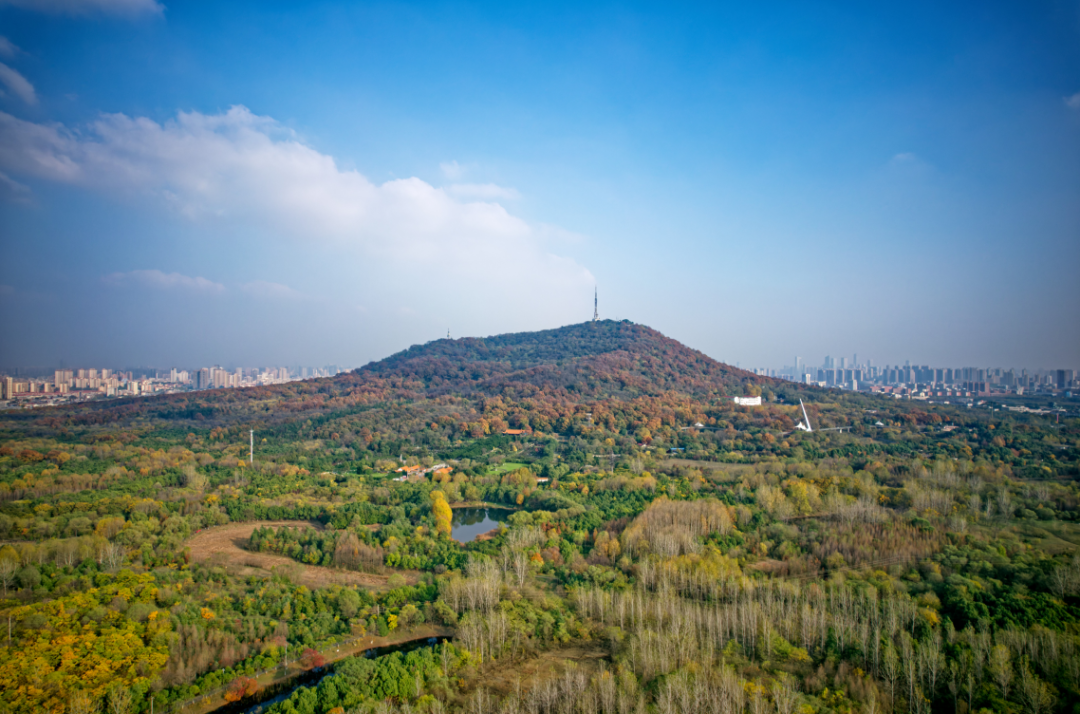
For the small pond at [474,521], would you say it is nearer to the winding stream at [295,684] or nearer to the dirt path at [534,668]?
the winding stream at [295,684]

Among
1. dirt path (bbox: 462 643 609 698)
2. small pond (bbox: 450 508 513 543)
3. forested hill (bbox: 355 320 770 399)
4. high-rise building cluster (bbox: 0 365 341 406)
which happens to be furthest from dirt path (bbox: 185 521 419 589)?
high-rise building cluster (bbox: 0 365 341 406)

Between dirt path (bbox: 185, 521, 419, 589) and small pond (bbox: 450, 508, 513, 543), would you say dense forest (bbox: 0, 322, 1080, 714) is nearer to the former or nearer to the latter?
dirt path (bbox: 185, 521, 419, 589)

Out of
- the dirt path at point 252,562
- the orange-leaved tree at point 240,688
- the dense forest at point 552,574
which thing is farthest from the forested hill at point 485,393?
the orange-leaved tree at point 240,688

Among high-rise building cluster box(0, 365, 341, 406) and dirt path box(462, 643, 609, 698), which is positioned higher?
high-rise building cluster box(0, 365, 341, 406)

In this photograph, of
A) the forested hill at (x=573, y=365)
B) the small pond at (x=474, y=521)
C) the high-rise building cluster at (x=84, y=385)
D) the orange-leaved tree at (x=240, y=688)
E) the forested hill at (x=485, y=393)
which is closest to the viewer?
the orange-leaved tree at (x=240, y=688)

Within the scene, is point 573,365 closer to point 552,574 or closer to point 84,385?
point 552,574

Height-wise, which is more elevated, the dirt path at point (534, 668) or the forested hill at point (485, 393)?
the forested hill at point (485, 393)

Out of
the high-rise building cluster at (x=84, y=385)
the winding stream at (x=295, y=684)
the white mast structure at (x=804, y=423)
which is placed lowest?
the winding stream at (x=295, y=684)

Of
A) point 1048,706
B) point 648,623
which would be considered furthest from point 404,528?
point 1048,706
